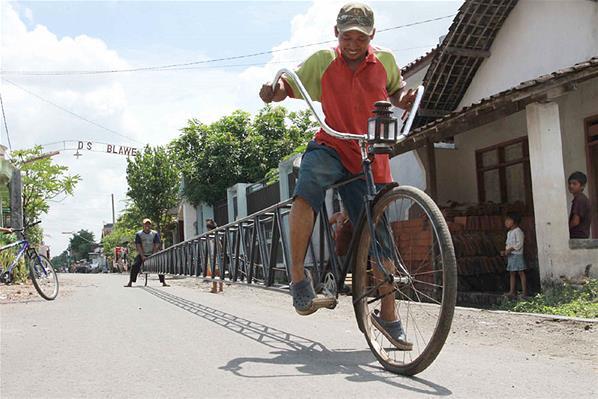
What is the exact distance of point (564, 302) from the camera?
6.56m

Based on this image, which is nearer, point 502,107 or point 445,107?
point 502,107

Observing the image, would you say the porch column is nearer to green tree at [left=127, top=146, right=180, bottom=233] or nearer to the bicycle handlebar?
the bicycle handlebar

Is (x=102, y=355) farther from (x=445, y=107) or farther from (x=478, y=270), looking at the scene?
(x=445, y=107)

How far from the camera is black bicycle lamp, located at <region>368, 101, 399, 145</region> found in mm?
3373

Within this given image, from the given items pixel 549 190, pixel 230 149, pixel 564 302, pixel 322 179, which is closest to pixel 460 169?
pixel 549 190

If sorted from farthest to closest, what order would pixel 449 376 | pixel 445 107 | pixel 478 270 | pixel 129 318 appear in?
pixel 445 107
pixel 478 270
pixel 129 318
pixel 449 376

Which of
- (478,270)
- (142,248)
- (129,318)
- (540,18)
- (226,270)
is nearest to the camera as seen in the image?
(129,318)

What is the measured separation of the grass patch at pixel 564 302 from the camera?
19.2 feet

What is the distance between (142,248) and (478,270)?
25.7 feet

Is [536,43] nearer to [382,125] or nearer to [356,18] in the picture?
[356,18]

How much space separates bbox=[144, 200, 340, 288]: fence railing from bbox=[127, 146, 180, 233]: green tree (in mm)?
25321

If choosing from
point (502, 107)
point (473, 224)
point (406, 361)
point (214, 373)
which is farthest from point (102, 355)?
point (473, 224)

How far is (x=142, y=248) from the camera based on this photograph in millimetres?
13719

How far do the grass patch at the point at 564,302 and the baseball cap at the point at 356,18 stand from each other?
11.8 feet
